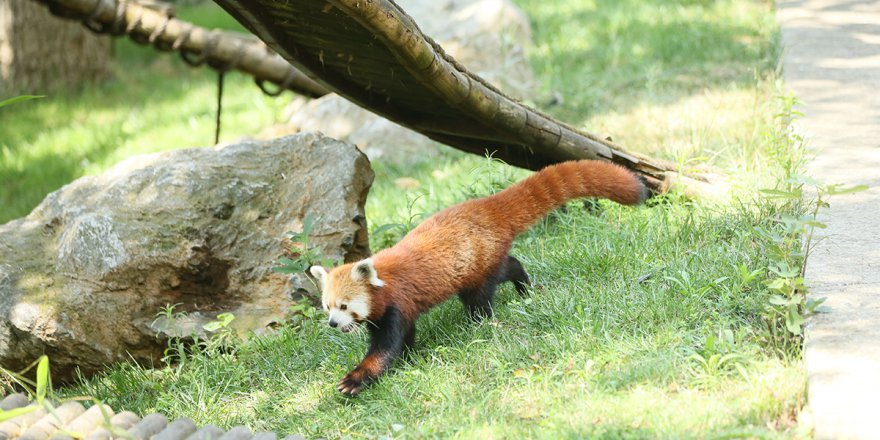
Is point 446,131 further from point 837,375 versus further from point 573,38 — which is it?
point 573,38

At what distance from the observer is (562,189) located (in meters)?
4.05

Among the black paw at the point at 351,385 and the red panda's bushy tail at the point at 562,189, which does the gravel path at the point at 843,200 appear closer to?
Answer: the red panda's bushy tail at the point at 562,189

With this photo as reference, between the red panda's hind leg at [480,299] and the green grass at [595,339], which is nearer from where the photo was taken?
the green grass at [595,339]

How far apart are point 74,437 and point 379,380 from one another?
44.4 inches

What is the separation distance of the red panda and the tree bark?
6.95m

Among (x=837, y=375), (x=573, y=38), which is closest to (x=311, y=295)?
(x=837, y=375)

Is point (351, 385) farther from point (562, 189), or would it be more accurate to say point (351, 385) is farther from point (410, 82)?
point (410, 82)

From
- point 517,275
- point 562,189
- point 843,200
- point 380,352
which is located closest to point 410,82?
point 562,189

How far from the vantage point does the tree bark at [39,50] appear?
9.27m

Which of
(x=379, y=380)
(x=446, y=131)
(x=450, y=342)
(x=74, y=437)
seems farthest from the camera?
(x=446, y=131)

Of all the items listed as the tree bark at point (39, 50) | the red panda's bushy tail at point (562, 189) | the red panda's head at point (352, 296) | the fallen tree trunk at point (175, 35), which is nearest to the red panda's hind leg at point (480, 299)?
the red panda's bushy tail at point (562, 189)

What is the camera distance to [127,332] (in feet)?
13.8

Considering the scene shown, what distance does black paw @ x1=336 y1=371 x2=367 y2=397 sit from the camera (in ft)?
11.5

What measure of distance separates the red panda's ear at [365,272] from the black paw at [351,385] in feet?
1.22
